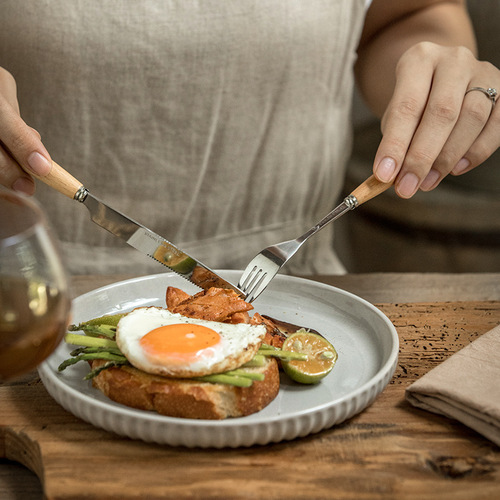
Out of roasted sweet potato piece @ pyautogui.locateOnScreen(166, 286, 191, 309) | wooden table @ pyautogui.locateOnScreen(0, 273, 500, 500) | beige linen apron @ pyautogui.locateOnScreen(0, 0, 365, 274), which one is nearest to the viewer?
wooden table @ pyautogui.locateOnScreen(0, 273, 500, 500)

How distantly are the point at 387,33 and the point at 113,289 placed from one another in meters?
1.71

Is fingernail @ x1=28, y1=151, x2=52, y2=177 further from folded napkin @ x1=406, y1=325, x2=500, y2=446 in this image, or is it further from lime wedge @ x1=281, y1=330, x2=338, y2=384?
folded napkin @ x1=406, y1=325, x2=500, y2=446

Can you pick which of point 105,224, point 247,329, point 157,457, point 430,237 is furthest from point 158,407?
point 430,237

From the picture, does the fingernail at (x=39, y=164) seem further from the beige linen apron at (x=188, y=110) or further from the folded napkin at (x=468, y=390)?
the folded napkin at (x=468, y=390)

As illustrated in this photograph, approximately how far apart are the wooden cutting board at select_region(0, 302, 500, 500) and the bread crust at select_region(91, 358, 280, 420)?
0.27ft

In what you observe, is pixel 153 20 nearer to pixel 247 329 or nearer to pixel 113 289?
pixel 113 289

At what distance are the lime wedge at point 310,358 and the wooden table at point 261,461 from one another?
0.45ft

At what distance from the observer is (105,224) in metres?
1.69

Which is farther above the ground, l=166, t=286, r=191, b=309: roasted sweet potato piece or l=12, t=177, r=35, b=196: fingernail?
l=12, t=177, r=35, b=196: fingernail

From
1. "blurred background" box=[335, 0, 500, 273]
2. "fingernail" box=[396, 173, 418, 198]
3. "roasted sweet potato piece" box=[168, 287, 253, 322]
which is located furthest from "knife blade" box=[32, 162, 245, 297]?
"blurred background" box=[335, 0, 500, 273]

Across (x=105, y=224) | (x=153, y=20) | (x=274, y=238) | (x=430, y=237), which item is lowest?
(x=430, y=237)

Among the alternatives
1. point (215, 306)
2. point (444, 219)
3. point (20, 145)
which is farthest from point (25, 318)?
point (444, 219)

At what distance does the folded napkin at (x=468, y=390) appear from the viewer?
1.32 metres

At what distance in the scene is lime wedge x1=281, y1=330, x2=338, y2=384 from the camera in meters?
1.48
